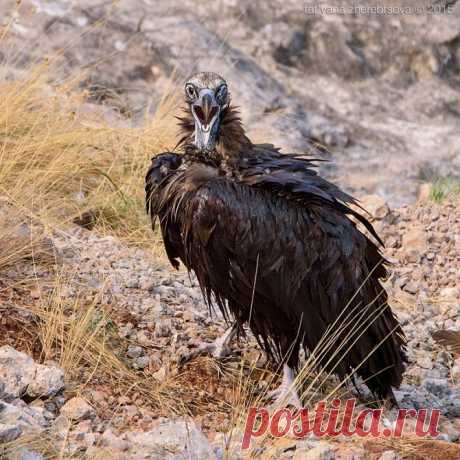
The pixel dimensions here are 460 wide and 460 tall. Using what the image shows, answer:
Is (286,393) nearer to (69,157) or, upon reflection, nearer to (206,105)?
(206,105)

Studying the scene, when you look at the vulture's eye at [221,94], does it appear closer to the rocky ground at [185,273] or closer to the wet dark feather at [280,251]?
the wet dark feather at [280,251]

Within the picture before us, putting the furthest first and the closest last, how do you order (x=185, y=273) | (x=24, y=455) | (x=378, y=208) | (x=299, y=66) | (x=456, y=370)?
1. (x=299, y=66)
2. (x=378, y=208)
3. (x=185, y=273)
4. (x=456, y=370)
5. (x=24, y=455)

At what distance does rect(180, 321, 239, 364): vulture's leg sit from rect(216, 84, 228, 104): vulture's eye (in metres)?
1.13

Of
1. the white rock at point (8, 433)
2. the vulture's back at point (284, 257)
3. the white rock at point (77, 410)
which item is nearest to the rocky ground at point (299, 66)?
the vulture's back at point (284, 257)

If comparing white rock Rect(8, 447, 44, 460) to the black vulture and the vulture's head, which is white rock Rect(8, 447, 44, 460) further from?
the vulture's head

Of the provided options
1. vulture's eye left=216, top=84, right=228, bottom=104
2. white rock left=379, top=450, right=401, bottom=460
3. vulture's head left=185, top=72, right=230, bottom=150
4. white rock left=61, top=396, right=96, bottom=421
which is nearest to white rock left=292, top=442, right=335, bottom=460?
white rock left=379, top=450, right=401, bottom=460

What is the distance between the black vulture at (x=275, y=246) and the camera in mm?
4746

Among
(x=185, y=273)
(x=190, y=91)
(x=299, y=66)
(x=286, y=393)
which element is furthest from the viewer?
(x=299, y=66)

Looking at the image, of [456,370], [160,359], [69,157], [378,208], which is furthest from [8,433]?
[378,208]

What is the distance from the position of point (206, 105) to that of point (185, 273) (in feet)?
4.92

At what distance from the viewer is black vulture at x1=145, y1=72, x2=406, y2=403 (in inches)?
187

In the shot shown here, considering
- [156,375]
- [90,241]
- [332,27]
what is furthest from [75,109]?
[332,27]

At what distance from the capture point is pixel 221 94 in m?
5.14

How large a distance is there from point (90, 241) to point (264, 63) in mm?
4379
